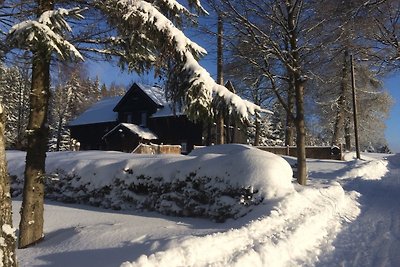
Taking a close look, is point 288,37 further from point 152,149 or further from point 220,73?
point 152,149

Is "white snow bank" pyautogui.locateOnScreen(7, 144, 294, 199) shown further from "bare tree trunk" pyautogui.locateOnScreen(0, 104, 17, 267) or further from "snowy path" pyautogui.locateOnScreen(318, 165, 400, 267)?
"bare tree trunk" pyautogui.locateOnScreen(0, 104, 17, 267)

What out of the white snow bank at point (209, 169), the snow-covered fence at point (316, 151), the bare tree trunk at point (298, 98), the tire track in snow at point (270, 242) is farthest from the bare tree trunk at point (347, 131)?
the tire track in snow at point (270, 242)

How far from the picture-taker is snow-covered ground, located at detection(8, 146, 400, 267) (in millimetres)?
5234

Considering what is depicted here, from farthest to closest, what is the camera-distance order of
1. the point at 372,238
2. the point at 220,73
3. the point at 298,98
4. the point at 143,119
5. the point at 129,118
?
1. the point at 129,118
2. the point at 143,119
3. the point at 220,73
4. the point at 298,98
5. the point at 372,238

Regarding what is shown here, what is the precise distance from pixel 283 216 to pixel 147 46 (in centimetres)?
408

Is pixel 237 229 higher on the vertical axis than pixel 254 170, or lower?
lower

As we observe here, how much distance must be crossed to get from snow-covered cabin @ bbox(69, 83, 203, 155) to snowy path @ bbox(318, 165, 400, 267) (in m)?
23.4

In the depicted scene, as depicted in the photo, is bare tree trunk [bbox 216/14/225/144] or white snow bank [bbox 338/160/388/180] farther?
white snow bank [bbox 338/160/388/180]

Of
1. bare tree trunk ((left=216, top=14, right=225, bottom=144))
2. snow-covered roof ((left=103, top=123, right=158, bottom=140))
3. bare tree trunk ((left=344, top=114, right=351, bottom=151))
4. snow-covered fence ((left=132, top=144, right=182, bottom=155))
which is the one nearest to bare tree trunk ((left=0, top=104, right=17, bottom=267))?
bare tree trunk ((left=216, top=14, right=225, bottom=144))

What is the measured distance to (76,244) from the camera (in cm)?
622

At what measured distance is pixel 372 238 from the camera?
289 inches

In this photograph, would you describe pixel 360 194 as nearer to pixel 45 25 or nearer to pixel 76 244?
pixel 76 244

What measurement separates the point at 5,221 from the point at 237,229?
3482 millimetres

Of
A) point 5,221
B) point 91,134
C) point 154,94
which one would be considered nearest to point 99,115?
point 91,134
